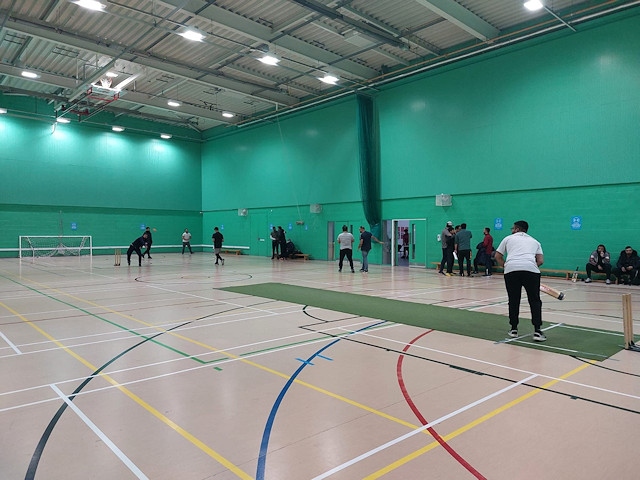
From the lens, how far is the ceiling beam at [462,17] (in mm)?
13836

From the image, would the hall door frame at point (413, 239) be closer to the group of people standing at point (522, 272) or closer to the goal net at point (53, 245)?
the group of people standing at point (522, 272)

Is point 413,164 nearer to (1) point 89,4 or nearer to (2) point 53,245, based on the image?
(1) point 89,4

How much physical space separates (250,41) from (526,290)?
15252mm

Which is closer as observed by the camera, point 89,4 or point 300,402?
point 300,402

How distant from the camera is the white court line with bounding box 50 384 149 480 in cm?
278

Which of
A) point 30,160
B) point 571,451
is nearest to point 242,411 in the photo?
point 571,451

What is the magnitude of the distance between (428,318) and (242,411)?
191 inches

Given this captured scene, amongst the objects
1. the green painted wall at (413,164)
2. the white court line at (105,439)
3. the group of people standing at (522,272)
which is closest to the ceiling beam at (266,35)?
the green painted wall at (413,164)

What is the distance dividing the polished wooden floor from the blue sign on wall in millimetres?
8154

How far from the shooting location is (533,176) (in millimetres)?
15852

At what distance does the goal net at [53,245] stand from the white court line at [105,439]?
2509cm

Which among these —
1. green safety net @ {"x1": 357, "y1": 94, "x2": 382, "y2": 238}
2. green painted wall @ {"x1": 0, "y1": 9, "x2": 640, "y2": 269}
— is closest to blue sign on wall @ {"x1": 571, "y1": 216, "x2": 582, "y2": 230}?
green painted wall @ {"x1": 0, "y1": 9, "x2": 640, "y2": 269}

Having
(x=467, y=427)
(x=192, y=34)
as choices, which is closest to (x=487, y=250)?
(x=192, y=34)

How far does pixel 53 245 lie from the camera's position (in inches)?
1038
